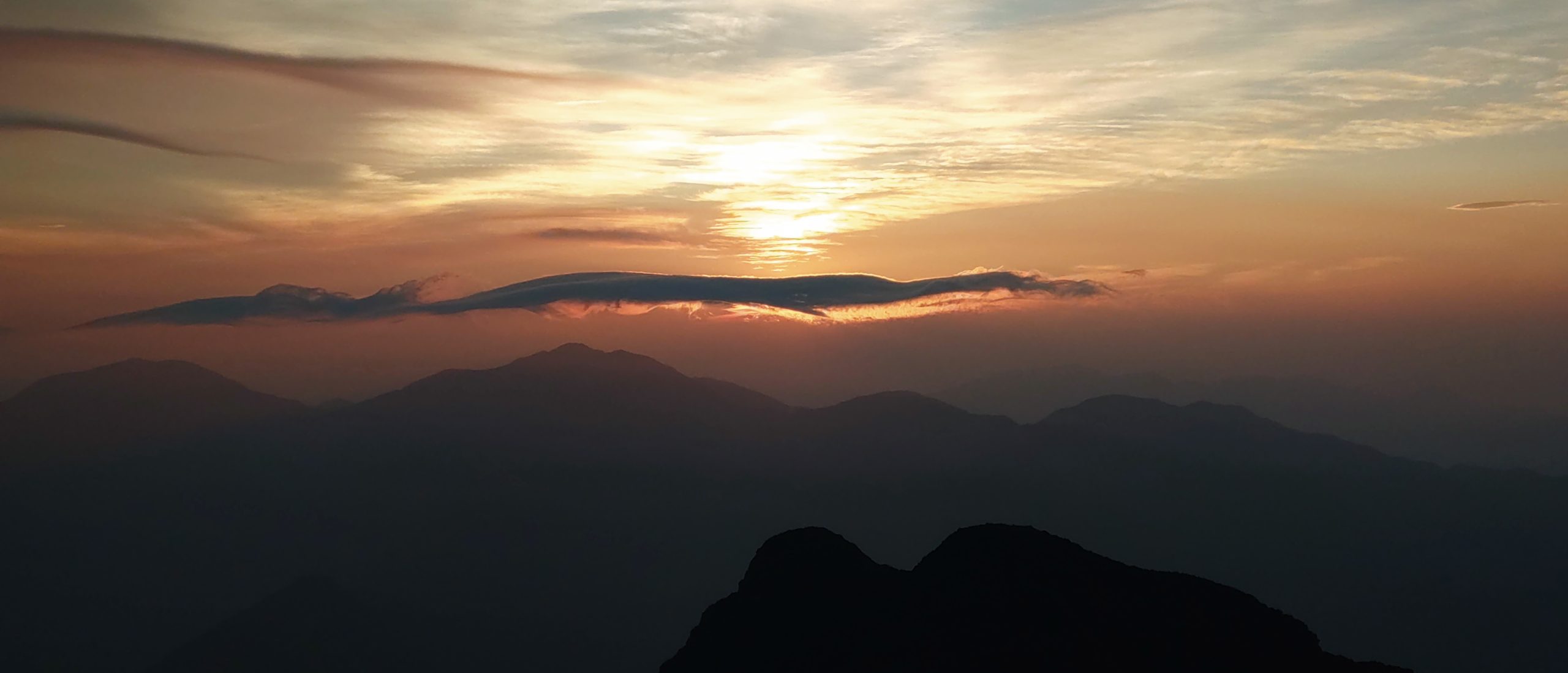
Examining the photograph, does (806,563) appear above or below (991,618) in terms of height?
below

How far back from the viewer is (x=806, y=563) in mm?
69438

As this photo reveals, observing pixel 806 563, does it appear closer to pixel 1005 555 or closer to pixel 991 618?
pixel 1005 555

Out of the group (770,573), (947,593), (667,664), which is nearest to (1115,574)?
(947,593)

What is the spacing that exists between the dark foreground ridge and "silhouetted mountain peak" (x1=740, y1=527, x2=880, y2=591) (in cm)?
12

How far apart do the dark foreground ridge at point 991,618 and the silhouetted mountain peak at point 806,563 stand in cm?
12

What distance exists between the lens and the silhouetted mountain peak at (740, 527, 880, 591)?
67.4 metres

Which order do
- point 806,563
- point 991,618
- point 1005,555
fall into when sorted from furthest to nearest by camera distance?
1. point 806,563
2. point 1005,555
3. point 991,618

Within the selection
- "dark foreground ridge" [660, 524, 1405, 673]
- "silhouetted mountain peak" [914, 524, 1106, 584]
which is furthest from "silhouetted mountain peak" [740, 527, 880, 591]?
"silhouetted mountain peak" [914, 524, 1106, 584]

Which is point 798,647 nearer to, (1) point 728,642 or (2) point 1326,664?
(1) point 728,642

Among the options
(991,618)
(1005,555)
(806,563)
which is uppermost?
(1005,555)

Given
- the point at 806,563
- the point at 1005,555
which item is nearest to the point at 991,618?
the point at 1005,555

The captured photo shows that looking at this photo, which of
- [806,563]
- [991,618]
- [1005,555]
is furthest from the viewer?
[806,563]

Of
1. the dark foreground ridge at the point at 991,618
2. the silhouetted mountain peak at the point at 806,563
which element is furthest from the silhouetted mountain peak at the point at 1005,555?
the silhouetted mountain peak at the point at 806,563

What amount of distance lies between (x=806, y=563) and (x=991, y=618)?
18360mm
